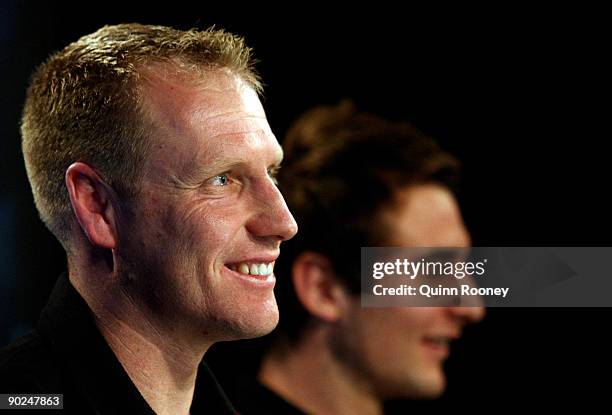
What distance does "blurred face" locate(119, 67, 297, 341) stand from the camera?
147cm

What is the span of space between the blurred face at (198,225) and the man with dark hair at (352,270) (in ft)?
2.08

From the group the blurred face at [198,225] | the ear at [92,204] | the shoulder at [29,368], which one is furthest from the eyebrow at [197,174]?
the shoulder at [29,368]

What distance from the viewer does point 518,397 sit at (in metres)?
2.42

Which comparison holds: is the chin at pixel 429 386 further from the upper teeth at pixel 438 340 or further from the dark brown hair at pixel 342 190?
the dark brown hair at pixel 342 190

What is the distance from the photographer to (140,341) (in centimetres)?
150

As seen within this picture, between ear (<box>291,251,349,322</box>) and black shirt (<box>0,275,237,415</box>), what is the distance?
2.46 ft

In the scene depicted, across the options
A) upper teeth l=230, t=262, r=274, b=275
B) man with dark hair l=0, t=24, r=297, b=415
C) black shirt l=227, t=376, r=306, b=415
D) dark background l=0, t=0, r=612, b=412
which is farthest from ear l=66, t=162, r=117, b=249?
dark background l=0, t=0, r=612, b=412

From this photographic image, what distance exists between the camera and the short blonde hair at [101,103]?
1.48m

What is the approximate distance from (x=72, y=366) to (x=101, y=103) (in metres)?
0.44

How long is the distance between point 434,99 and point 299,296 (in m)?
0.71

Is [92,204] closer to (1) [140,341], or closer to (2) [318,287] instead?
(1) [140,341]

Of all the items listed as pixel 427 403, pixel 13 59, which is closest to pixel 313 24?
pixel 13 59

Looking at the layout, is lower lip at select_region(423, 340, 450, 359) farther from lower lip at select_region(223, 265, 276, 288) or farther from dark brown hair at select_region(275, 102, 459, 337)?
lower lip at select_region(223, 265, 276, 288)

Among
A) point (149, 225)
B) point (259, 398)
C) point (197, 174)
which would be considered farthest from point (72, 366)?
point (259, 398)
